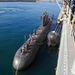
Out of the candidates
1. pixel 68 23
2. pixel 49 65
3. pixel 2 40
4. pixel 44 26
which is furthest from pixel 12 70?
pixel 44 26

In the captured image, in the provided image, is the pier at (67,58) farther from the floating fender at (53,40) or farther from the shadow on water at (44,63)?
the floating fender at (53,40)

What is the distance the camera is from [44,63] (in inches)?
848

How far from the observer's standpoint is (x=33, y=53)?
2091 centimetres

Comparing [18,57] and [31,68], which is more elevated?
[18,57]

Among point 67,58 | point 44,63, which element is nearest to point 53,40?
point 44,63

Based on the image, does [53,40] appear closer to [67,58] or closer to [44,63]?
[44,63]

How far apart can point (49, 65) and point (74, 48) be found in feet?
21.5

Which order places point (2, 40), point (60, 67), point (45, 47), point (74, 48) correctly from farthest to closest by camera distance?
point (2, 40)
point (45, 47)
point (74, 48)
point (60, 67)

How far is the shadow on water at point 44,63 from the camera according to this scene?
1919cm

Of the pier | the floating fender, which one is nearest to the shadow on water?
the floating fender

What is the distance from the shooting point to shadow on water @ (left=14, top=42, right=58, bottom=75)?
19188 millimetres

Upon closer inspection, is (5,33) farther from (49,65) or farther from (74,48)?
(74,48)

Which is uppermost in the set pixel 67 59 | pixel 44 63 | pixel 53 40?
pixel 67 59

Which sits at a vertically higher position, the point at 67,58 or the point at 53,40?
the point at 67,58
